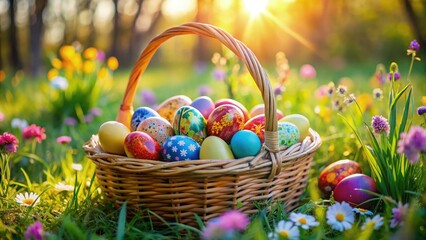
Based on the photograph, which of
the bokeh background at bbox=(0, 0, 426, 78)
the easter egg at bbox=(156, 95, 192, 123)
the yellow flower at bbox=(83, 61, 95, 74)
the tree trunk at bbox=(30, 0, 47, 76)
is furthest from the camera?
the bokeh background at bbox=(0, 0, 426, 78)

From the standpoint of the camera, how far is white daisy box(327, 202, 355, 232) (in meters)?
1.54

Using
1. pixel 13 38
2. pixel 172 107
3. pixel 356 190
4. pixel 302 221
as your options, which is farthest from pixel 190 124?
pixel 13 38

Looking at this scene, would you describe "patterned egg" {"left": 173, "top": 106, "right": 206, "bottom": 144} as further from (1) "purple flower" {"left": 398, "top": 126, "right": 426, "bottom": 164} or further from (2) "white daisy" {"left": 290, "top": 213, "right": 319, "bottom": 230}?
(1) "purple flower" {"left": 398, "top": 126, "right": 426, "bottom": 164}

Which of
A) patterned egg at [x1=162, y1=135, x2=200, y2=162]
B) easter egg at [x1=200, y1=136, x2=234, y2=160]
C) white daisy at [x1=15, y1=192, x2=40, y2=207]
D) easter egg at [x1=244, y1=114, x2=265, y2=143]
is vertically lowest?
white daisy at [x1=15, y1=192, x2=40, y2=207]

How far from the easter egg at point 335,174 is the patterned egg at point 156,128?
2.60 feet

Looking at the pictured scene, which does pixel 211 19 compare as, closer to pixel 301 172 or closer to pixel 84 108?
pixel 84 108

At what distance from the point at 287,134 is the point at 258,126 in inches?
5.6

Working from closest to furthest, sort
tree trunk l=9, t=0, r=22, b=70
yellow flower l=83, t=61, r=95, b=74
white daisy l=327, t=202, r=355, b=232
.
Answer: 1. white daisy l=327, t=202, r=355, b=232
2. yellow flower l=83, t=61, r=95, b=74
3. tree trunk l=9, t=0, r=22, b=70

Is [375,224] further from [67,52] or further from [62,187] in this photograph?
[67,52]

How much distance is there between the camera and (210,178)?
1.59m

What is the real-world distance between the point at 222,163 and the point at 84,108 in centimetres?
223

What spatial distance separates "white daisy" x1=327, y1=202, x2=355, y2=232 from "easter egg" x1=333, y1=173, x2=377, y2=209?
0.18 m

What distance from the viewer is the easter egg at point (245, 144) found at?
1.69 metres

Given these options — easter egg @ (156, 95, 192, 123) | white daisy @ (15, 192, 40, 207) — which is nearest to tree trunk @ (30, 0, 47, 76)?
easter egg @ (156, 95, 192, 123)
